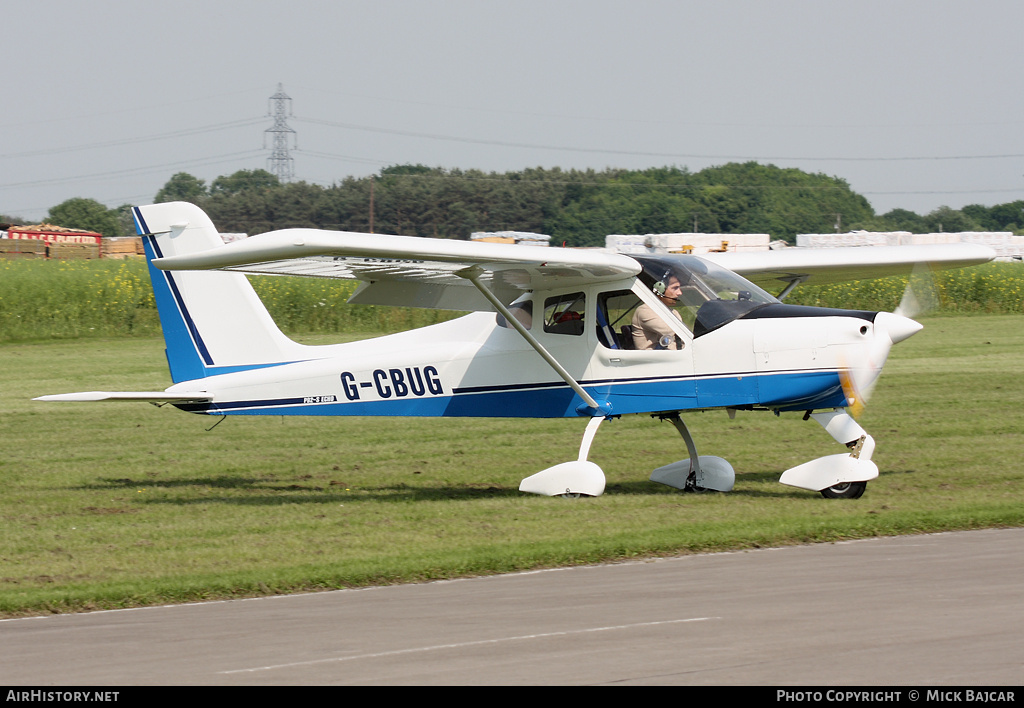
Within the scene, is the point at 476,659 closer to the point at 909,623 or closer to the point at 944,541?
the point at 909,623

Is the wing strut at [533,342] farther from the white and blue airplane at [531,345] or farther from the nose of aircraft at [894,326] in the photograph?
the nose of aircraft at [894,326]

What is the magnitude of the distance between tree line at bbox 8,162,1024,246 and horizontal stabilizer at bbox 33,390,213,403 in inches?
2431

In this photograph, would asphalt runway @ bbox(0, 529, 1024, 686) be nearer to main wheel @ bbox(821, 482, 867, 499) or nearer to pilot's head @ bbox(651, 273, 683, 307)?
main wheel @ bbox(821, 482, 867, 499)

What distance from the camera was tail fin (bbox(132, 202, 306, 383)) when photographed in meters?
12.2

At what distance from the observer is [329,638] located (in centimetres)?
605

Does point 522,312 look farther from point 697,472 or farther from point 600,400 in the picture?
point 697,472

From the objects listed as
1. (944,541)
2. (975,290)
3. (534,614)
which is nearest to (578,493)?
(944,541)

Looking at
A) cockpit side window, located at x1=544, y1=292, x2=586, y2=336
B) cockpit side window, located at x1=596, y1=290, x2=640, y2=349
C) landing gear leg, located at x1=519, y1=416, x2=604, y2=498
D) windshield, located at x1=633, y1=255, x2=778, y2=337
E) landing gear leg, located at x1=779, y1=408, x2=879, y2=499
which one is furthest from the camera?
cockpit side window, located at x1=544, y1=292, x2=586, y2=336

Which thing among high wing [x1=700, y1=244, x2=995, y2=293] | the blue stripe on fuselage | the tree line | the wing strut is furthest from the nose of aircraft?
the tree line

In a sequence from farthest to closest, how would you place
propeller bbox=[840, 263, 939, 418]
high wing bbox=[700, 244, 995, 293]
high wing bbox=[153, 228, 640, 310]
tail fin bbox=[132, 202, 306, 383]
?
1. high wing bbox=[700, 244, 995, 293]
2. tail fin bbox=[132, 202, 306, 383]
3. propeller bbox=[840, 263, 939, 418]
4. high wing bbox=[153, 228, 640, 310]

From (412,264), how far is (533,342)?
152cm

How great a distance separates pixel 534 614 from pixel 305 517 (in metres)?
4.42

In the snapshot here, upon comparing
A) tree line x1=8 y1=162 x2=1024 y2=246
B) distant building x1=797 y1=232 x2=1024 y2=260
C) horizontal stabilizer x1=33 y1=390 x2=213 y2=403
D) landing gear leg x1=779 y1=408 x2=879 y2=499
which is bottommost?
landing gear leg x1=779 y1=408 x2=879 y2=499

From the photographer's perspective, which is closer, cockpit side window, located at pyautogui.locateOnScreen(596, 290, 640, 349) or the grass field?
the grass field
